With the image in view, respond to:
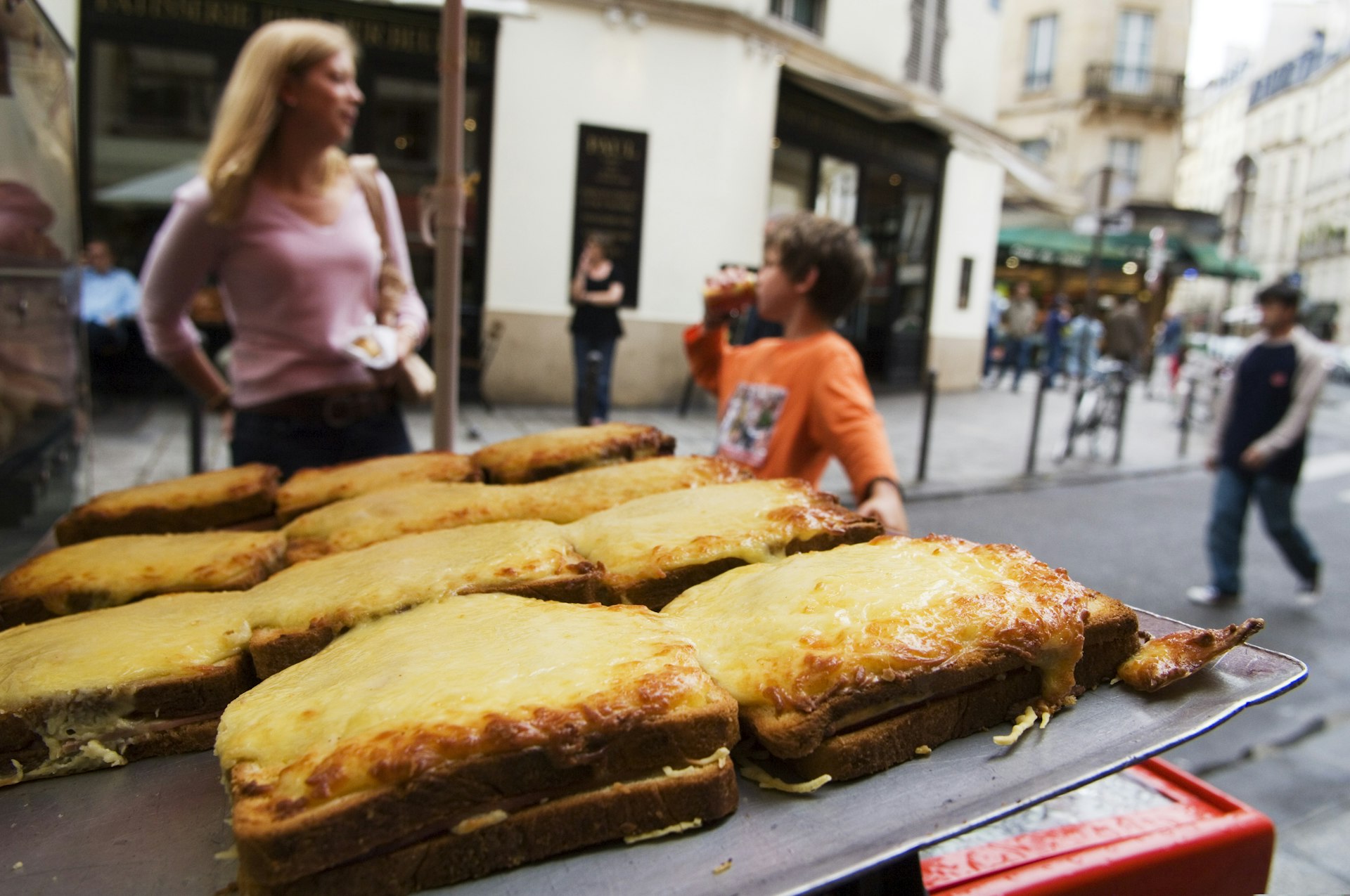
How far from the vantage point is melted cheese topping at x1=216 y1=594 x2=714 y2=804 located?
0.98 m

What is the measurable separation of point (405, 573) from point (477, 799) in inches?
22.4

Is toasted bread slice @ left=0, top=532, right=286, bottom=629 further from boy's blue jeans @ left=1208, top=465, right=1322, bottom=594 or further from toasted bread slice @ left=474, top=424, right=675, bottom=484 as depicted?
boy's blue jeans @ left=1208, top=465, right=1322, bottom=594

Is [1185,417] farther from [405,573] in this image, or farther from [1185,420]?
[405,573]

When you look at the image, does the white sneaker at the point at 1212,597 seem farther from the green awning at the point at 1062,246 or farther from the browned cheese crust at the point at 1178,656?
the green awning at the point at 1062,246

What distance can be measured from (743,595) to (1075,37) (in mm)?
37887

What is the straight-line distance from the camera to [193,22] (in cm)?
1046

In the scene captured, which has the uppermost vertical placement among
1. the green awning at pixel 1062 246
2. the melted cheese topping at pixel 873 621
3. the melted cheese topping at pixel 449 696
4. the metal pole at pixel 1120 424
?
the green awning at pixel 1062 246

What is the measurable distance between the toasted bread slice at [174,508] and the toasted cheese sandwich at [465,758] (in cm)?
115

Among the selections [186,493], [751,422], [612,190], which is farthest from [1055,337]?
[186,493]

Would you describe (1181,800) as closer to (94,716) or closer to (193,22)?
(94,716)

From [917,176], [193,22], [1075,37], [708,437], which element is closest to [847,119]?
[917,176]

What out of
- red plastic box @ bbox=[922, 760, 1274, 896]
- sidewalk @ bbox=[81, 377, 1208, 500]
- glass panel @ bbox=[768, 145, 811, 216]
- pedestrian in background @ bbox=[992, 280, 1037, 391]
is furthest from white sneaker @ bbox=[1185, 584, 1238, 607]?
pedestrian in background @ bbox=[992, 280, 1037, 391]

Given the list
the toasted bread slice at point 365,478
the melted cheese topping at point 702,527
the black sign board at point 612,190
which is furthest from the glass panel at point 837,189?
the melted cheese topping at point 702,527

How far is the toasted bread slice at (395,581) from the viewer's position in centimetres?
135
